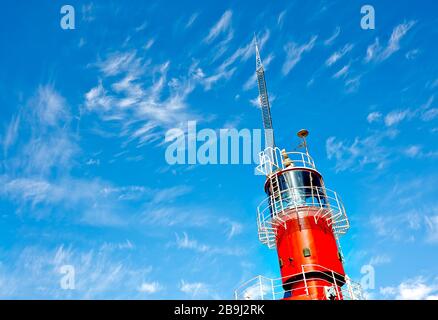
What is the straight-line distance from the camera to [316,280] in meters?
30.2

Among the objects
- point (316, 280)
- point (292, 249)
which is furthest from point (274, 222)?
point (316, 280)
